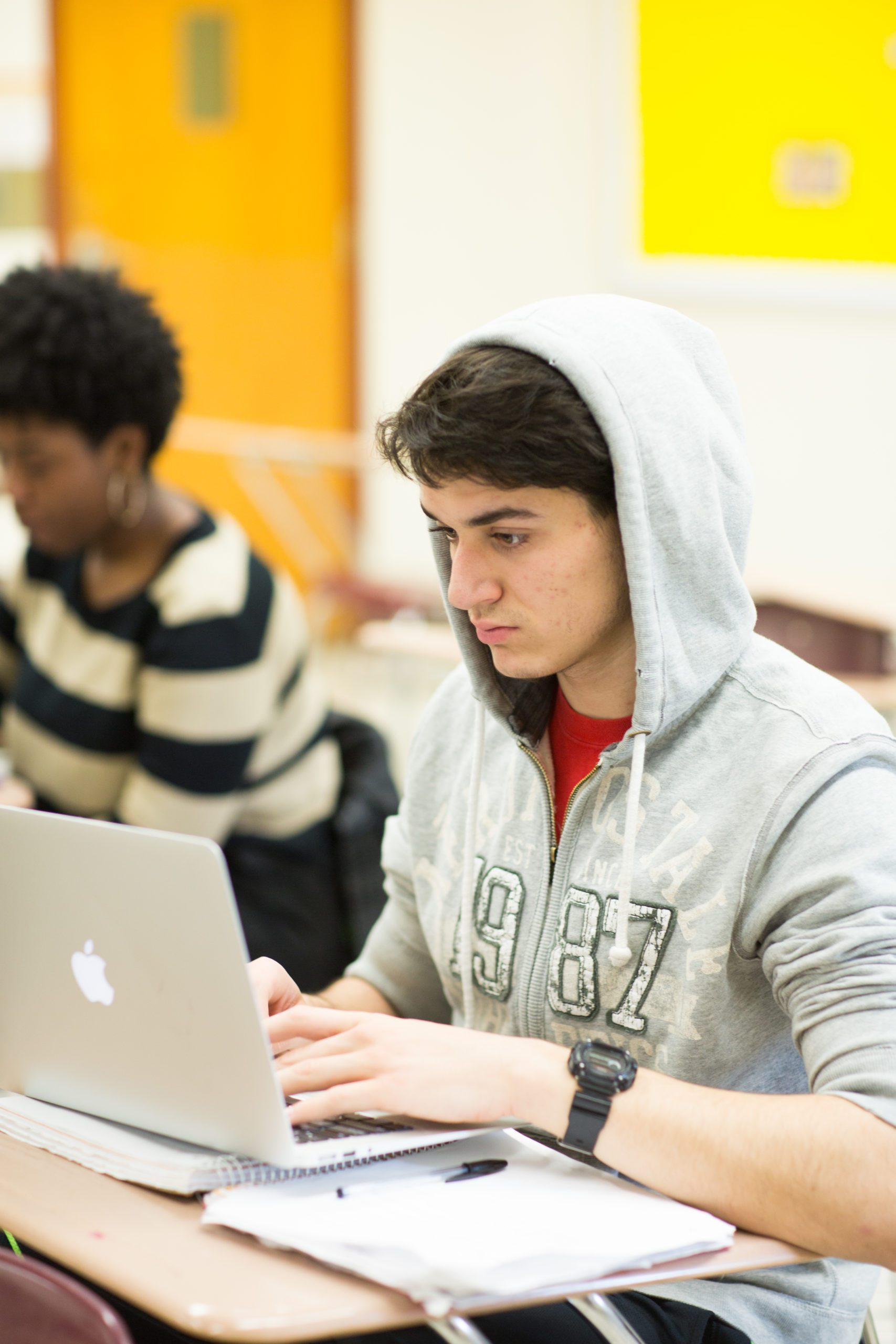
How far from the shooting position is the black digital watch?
38.7 inches

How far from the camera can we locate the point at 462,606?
1193 mm

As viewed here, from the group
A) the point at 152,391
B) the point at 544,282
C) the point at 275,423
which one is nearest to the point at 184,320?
the point at 275,423

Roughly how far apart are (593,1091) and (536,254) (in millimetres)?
5588

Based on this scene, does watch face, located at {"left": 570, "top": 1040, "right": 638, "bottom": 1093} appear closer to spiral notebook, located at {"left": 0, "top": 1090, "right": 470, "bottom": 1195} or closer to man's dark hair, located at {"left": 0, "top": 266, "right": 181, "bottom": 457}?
spiral notebook, located at {"left": 0, "top": 1090, "right": 470, "bottom": 1195}

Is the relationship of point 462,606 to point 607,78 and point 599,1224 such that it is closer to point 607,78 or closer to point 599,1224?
point 599,1224

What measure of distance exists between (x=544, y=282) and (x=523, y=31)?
99 centimetres

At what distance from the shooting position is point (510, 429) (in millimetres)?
1099

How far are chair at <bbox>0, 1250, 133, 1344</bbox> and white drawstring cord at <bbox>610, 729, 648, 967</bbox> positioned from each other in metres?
0.47

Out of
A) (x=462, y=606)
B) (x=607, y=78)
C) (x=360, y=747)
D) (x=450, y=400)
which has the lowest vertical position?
(x=360, y=747)

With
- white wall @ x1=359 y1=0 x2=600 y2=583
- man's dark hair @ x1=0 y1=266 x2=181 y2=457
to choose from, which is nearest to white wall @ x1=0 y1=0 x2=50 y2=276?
white wall @ x1=359 y1=0 x2=600 y2=583

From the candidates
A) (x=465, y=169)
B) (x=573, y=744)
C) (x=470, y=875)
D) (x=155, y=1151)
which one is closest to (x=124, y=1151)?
(x=155, y=1151)

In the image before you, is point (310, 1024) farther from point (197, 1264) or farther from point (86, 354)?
point (86, 354)

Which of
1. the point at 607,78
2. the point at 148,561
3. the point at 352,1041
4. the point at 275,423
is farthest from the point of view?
the point at 275,423

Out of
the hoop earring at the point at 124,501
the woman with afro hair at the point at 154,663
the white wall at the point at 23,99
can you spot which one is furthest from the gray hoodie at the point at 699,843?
the white wall at the point at 23,99
